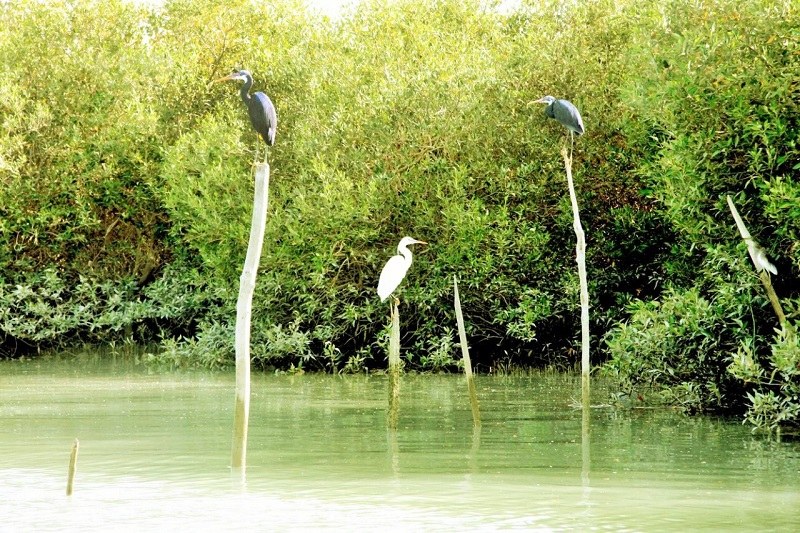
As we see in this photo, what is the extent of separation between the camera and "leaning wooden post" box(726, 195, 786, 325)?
13.4m

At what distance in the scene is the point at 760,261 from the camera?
13617mm

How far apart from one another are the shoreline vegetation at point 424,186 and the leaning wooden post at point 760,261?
0.40 meters

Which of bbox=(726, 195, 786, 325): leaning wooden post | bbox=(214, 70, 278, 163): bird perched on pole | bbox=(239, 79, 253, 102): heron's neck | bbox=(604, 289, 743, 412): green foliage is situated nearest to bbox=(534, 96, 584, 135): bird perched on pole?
bbox=(604, 289, 743, 412): green foliage

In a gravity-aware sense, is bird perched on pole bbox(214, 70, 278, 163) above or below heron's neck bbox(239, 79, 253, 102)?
below

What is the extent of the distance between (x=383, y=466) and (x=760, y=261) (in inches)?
176

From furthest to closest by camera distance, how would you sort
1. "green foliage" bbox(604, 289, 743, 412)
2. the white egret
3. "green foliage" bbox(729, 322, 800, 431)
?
"green foliage" bbox(604, 289, 743, 412) < the white egret < "green foliage" bbox(729, 322, 800, 431)

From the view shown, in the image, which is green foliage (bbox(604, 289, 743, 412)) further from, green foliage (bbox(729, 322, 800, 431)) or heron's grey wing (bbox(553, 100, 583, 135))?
heron's grey wing (bbox(553, 100, 583, 135))

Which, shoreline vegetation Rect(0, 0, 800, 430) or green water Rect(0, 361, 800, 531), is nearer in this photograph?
green water Rect(0, 361, 800, 531)

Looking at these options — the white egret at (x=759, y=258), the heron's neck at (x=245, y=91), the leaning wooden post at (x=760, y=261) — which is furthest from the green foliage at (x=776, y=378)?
the heron's neck at (x=245, y=91)

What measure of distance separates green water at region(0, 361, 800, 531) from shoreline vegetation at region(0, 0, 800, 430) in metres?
1.58

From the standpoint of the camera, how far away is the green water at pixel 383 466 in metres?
9.79

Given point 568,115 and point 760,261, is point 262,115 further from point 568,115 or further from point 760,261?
point 760,261

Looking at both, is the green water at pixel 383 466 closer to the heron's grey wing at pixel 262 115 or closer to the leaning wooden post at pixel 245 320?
the leaning wooden post at pixel 245 320

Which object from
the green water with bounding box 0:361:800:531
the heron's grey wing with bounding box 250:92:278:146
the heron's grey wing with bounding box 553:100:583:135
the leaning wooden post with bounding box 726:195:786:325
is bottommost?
the green water with bounding box 0:361:800:531
